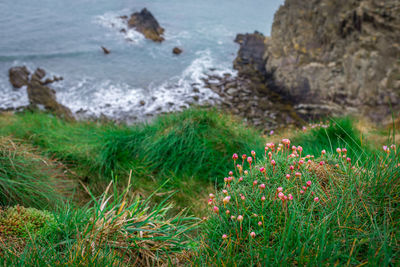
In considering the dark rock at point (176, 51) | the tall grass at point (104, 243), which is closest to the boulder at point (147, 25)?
the dark rock at point (176, 51)

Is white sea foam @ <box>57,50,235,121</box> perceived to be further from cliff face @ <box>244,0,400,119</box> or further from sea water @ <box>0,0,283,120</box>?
cliff face @ <box>244,0,400,119</box>

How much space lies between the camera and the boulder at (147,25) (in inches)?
821

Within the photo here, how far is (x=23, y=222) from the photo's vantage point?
217 cm

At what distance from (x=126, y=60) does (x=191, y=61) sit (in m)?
4.24

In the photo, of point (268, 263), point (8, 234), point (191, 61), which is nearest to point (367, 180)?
point (268, 263)

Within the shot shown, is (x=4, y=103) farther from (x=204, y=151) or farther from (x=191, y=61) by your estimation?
(x=204, y=151)

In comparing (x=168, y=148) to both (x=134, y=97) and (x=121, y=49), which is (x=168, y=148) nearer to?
(x=134, y=97)

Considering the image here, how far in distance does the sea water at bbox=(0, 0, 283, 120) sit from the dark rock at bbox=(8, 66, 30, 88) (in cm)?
49

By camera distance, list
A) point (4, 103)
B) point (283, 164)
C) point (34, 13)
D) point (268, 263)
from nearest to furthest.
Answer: point (268, 263) < point (283, 164) < point (4, 103) < point (34, 13)

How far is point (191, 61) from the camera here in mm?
18000

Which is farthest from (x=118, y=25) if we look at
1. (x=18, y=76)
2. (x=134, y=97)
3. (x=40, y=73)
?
(x=134, y=97)

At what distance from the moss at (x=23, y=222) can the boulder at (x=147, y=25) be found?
19.8 m

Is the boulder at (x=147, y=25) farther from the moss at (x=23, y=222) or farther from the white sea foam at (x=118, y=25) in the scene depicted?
the moss at (x=23, y=222)

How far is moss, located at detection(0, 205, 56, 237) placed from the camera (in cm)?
211
